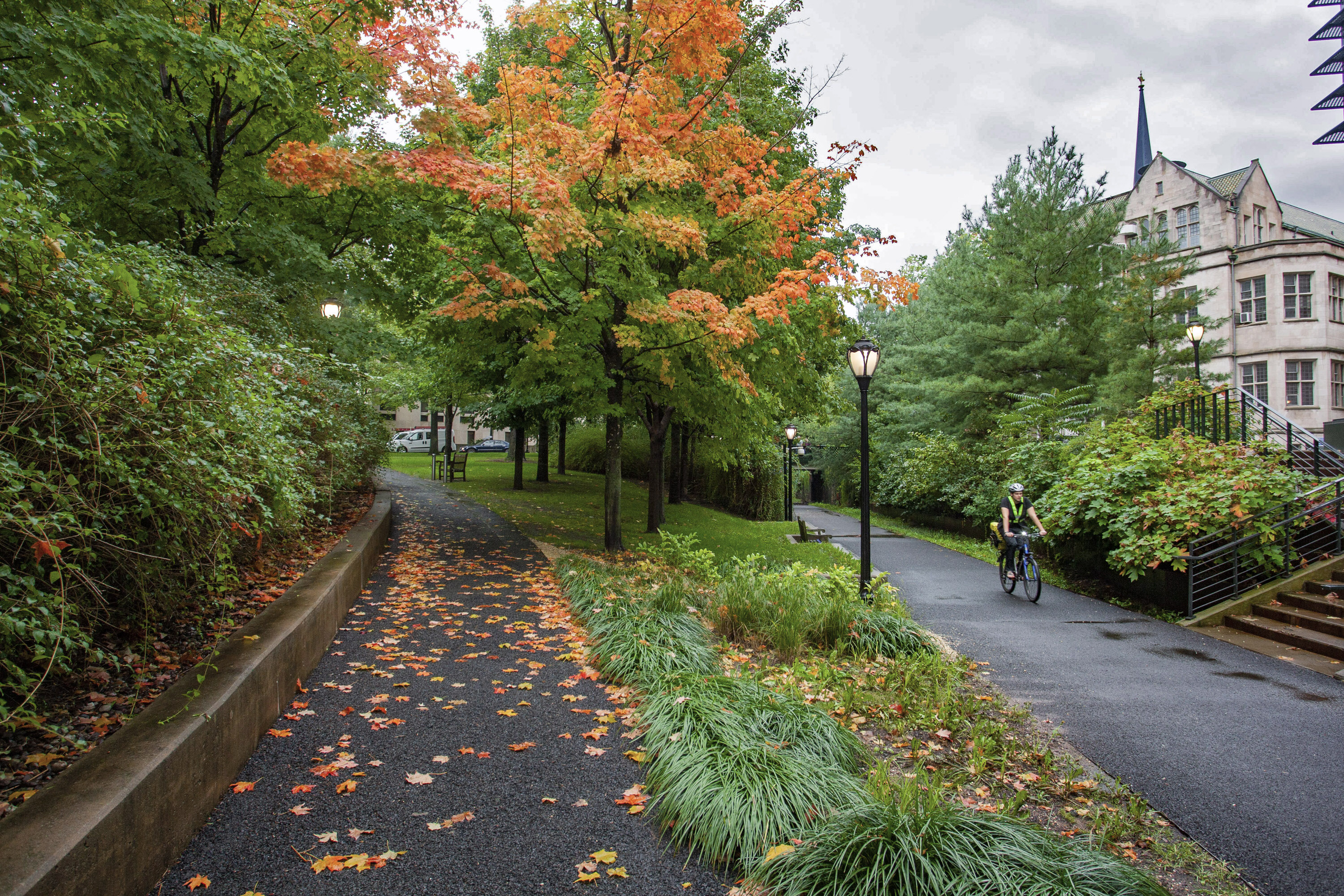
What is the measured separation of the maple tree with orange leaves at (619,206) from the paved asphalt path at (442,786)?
4802mm

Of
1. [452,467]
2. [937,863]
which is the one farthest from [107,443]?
[452,467]

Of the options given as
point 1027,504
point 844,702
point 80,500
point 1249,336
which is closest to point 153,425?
point 80,500

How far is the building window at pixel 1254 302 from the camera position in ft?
93.7

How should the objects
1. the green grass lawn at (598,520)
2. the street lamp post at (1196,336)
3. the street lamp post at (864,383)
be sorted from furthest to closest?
the street lamp post at (1196,336) → the green grass lawn at (598,520) → the street lamp post at (864,383)

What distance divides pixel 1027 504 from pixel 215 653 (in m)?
11.2

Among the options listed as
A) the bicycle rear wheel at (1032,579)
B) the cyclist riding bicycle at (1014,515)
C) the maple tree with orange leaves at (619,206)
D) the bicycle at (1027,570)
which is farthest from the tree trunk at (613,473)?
the bicycle rear wheel at (1032,579)

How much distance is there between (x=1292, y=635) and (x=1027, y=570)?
10.8 ft

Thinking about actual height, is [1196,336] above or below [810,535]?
above

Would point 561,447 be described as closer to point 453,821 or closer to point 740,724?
point 740,724

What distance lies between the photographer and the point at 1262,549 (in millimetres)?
9406

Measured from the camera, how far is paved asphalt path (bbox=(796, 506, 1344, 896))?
3725mm

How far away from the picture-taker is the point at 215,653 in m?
3.91

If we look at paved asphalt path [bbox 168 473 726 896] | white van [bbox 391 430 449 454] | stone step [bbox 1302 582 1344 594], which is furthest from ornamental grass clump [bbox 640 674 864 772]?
white van [bbox 391 430 449 454]

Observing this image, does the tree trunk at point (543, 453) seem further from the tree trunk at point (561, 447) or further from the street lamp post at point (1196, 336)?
the street lamp post at point (1196, 336)
